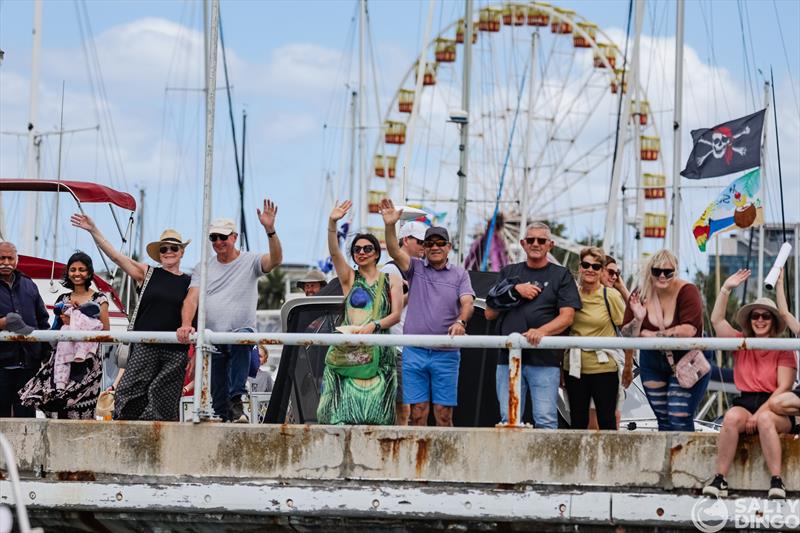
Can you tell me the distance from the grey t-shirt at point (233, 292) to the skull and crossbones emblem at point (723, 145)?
40.3 ft

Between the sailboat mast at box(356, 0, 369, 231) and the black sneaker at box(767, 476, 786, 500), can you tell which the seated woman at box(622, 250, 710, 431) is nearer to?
the black sneaker at box(767, 476, 786, 500)

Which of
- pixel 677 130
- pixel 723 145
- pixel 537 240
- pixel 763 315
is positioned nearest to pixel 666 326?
pixel 763 315

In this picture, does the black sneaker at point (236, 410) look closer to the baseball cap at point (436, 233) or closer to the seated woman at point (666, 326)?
the baseball cap at point (436, 233)

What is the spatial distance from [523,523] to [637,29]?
22.4 meters

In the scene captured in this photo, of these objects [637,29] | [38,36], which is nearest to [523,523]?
[637,29]

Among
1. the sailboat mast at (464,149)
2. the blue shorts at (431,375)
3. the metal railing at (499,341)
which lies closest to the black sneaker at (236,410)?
the metal railing at (499,341)

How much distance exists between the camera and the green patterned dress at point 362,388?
962cm

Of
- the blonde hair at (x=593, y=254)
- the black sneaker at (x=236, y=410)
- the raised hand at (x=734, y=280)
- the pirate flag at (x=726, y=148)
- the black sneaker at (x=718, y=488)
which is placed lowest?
the black sneaker at (x=718, y=488)

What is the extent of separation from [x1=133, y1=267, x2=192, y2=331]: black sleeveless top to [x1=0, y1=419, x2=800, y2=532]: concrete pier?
133 centimetres

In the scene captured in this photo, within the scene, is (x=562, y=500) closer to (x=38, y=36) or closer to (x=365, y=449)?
(x=365, y=449)

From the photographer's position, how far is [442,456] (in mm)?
8977

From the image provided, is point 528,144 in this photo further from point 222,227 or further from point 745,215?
point 222,227

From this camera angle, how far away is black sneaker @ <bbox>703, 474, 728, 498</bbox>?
8.62m

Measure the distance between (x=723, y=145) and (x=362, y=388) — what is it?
13.1 meters
